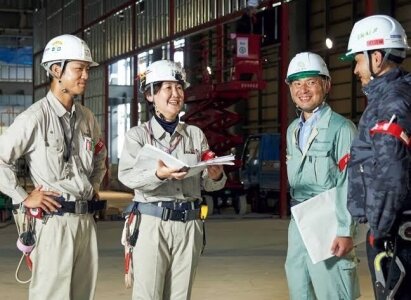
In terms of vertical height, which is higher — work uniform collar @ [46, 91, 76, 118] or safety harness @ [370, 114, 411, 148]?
work uniform collar @ [46, 91, 76, 118]

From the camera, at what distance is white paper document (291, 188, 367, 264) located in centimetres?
458

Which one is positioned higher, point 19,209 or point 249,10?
point 249,10

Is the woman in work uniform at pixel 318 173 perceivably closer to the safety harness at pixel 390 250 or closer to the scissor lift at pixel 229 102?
the safety harness at pixel 390 250

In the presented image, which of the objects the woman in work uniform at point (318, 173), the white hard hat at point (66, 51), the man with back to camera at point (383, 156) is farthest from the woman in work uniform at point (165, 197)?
the man with back to camera at point (383, 156)

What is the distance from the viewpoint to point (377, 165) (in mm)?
3557

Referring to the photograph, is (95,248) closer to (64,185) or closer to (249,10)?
(64,185)

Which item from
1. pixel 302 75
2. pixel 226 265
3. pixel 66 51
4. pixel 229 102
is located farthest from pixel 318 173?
pixel 229 102

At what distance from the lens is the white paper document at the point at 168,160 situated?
4340 mm

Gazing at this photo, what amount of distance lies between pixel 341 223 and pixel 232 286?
4.05 metres

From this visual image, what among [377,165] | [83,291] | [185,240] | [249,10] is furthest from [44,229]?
[249,10]

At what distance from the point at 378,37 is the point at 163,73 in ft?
4.31

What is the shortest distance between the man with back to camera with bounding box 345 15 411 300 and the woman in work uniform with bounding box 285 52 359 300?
67 centimetres

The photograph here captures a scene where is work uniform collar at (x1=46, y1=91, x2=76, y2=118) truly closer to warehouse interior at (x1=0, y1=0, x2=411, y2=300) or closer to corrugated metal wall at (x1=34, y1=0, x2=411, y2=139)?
warehouse interior at (x1=0, y1=0, x2=411, y2=300)

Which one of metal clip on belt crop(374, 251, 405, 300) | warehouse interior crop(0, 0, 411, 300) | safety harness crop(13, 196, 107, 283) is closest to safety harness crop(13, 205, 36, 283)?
safety harness crop(13, 196, 107, 283)
